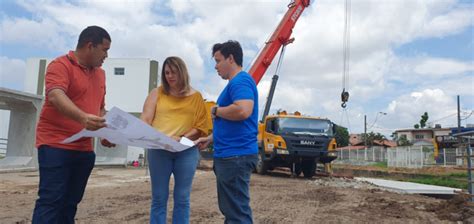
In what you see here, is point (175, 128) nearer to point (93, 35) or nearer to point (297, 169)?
point (93, 35)

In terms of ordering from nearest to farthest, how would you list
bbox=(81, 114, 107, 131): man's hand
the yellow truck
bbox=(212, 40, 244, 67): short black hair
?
bbox=(81, 114, 107, 131): man's hand → bbox=(212, 40, 244, 67): short black hair → the yellow truck

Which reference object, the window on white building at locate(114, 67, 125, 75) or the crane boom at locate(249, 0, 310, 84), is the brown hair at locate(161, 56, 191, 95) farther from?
the window on white building at locate(114, 67, 125, 75)

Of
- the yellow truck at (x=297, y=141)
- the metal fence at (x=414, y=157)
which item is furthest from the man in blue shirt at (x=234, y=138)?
the metal fence at (x=414, y=157)

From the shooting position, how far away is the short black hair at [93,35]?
271cm

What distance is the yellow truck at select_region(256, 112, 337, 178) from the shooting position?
14.0 meters

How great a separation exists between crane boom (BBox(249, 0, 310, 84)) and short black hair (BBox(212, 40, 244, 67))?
44.2ft

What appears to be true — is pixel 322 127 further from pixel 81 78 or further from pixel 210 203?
pixel 81 78

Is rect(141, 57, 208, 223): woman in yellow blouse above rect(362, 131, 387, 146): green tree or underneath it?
underneath

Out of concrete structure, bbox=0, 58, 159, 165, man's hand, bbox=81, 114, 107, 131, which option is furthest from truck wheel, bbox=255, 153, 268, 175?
concrete structure, bbox=0, 58, 159, 165

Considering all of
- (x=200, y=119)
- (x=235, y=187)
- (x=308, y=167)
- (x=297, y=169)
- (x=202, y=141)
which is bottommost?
(x=297, y=169)

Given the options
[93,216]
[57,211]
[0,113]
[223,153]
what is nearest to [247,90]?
[223,153]

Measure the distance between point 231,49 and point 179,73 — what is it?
51cm

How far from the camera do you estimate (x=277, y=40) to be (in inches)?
663

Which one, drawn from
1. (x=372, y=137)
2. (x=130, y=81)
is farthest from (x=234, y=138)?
(x=372, y=137)
